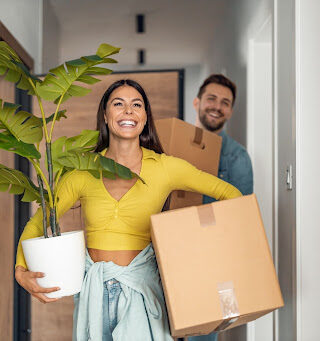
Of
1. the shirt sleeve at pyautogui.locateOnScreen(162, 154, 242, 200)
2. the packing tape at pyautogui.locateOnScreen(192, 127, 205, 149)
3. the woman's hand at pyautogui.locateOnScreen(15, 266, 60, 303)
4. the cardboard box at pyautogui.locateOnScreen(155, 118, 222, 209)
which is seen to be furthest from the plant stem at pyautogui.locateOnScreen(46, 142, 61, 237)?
the packing tape at pyautogui.locateOnScreen(192, 127, 205, 149)

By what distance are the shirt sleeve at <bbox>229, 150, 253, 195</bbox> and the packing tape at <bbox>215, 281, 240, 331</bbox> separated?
1216mm

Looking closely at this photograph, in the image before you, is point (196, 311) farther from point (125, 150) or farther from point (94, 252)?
point (125, 150)

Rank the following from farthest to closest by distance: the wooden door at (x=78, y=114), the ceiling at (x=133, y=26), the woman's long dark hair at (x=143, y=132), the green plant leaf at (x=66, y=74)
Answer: the ceiling at (x=133, y=26) < the wooden door at (x=78, y=114) < the woman's long dark hair at (x=143, y=132) < the green plant leaf at (x=66, y=74)

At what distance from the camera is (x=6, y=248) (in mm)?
2791

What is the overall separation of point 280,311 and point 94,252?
1024 millimetres

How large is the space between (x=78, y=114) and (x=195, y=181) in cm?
147

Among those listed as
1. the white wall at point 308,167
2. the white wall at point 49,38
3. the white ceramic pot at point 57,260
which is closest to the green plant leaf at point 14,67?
the white ceramic pot at point 57,260

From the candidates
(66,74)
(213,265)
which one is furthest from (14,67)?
(213,265)

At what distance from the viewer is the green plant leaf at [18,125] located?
152 centimetres

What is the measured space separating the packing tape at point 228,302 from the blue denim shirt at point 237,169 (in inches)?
47.8

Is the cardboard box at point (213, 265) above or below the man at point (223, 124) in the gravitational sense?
below

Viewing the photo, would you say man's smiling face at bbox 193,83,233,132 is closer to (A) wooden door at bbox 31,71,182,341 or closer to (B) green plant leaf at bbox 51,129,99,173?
(A) wooden door at bbox 31,71,182,341

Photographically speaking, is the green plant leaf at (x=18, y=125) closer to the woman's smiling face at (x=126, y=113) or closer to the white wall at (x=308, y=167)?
the woman's smiling face at (x=126, y=113)

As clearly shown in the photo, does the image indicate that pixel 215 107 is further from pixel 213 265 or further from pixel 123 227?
pixel 213 265
